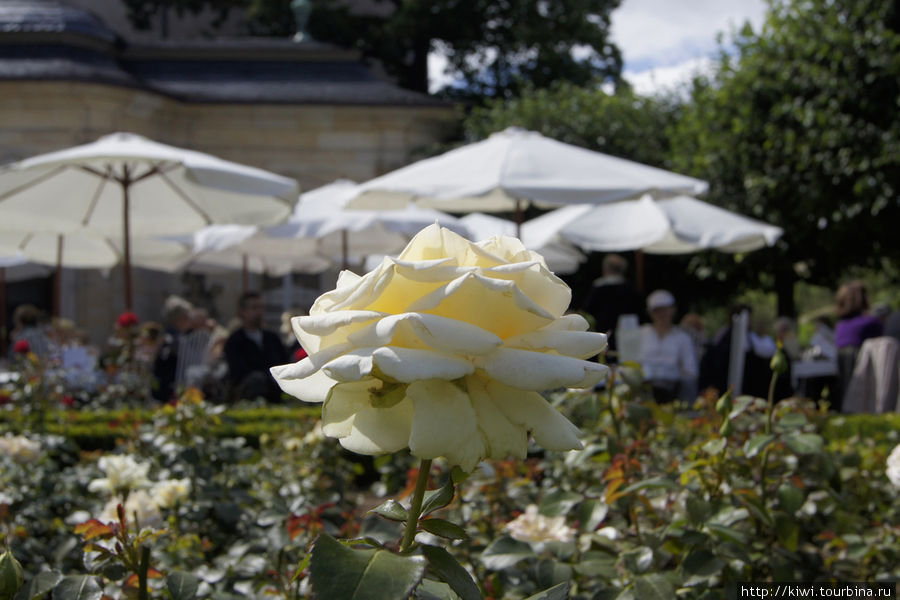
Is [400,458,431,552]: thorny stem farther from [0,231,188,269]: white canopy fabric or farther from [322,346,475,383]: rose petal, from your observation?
[0,231,188,269]: white canopy fabric

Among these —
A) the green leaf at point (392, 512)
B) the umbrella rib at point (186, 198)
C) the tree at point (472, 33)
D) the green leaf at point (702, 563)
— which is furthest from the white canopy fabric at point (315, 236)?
the tree at point (472, 33)

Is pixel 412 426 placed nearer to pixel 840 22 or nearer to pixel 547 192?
pixel 547 192

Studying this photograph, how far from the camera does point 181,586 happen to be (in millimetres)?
1351

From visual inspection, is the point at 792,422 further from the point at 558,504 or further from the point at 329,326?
the point at 329,326

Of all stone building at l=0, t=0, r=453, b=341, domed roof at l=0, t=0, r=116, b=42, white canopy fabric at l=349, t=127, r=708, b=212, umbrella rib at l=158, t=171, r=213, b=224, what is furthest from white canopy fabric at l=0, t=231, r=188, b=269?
domed roof at l=0, t=0, r=116, b=42

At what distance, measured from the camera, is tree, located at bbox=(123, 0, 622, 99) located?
22109 millimetres

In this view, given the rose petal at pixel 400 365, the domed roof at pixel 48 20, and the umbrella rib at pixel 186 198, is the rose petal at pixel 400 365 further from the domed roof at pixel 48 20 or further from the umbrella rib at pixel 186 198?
the domed roof at pixel 48 20

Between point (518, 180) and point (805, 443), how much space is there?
4.68m

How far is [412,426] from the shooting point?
0.94 metres

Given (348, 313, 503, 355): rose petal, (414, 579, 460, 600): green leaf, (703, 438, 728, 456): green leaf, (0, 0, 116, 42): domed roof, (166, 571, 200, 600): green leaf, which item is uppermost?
(0, 0, 116, 42): domed roof

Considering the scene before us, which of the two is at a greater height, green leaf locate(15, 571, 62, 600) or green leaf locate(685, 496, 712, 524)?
green leaf locate(15, 571, 62, 600)

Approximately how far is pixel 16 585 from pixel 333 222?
825 cm

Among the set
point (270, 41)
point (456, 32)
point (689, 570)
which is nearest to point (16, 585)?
point (689, 570)

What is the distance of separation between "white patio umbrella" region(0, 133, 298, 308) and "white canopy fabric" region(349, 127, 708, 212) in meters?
0.90
